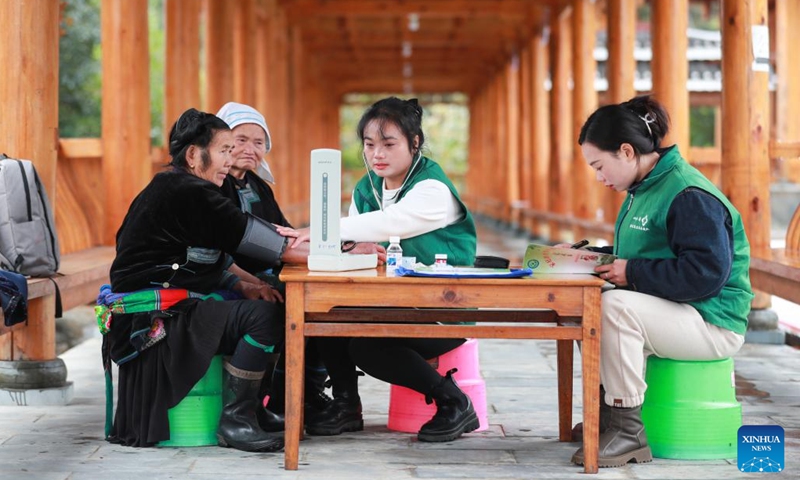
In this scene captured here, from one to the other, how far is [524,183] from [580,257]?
15.2m

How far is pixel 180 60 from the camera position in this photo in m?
9.13

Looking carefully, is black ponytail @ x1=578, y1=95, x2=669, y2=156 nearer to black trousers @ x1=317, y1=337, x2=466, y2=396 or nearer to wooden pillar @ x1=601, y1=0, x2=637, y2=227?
black trousers @ x1=317, y1=337, x2=466, y2=396

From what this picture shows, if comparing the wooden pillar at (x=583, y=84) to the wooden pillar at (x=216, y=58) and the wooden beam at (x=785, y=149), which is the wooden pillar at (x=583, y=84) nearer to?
the wooden pillar at (x=216, y=58)

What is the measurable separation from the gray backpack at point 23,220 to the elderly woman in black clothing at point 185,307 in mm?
657

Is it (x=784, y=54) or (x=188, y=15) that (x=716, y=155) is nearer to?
(x=188, y=15)

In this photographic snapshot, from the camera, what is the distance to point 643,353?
12.3ft

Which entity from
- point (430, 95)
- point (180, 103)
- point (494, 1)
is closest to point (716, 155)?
point (180, 103)

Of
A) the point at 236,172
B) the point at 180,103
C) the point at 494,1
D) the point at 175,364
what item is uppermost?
the point at 494,1

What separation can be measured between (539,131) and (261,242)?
12.9 meters

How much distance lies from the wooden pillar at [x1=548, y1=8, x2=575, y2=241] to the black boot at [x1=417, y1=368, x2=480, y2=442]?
33.2 feet

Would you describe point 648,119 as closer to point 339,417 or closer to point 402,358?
point 402,358

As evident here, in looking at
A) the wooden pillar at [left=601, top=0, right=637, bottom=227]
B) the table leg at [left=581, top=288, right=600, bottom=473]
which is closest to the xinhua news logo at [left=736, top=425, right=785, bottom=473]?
the table leg at [left=581, top=288, right=600, bottom=473]

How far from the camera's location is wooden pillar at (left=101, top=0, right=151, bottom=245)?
7004 millimetres

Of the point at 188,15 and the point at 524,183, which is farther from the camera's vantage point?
the point at 524,183
